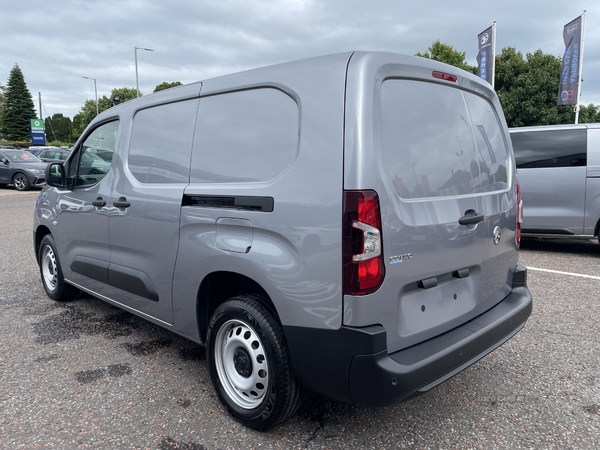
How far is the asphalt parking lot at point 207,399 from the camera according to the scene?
98.7 inches

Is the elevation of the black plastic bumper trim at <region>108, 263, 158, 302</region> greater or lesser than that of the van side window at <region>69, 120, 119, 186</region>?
lesser

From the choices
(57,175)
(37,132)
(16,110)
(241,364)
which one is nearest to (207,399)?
(241,364)

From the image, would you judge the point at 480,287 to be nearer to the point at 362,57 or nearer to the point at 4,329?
the point at 362,57

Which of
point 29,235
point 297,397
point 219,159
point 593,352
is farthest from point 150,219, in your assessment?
point 29,235

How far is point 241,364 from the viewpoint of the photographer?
8.69 feet

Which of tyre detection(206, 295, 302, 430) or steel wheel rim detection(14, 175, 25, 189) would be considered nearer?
tyre detection(206, 295, 302, 430)

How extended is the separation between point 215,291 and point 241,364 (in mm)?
464

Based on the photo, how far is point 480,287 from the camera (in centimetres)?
271

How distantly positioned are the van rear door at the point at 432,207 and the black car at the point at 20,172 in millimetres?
18679

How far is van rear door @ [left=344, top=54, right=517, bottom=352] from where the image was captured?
2.14m

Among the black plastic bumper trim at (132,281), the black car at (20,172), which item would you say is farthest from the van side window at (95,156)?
the black car at (20,172)

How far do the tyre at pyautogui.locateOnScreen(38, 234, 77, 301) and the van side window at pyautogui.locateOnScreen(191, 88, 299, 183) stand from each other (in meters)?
2.53

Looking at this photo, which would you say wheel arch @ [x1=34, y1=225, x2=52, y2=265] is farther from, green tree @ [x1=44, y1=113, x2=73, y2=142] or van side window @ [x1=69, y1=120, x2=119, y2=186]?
green tree @ [x1=44, y1=113, x2=73, y2=142]

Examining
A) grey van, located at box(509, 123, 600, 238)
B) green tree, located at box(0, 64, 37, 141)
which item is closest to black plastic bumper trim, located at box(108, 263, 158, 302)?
grey van, located at box(509, 123, 600, 238)
